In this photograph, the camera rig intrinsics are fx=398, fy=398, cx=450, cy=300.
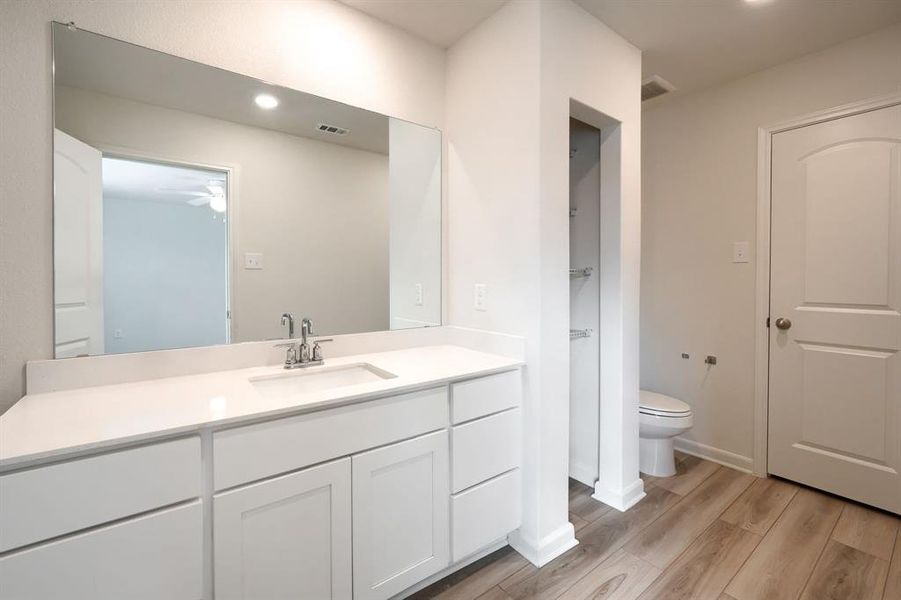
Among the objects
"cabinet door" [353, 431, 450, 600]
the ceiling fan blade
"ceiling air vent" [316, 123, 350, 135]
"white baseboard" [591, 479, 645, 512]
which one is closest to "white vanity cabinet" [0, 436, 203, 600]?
"cabinet door" [353, 431, 450, 600]

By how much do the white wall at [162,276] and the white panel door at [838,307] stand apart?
2999mm

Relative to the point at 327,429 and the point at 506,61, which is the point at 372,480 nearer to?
the point at 327,429

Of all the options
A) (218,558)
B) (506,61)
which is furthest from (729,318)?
(218,558)

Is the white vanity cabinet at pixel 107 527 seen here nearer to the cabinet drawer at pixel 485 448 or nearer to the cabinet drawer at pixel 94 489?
the cabinet drawer at pixel 94 489

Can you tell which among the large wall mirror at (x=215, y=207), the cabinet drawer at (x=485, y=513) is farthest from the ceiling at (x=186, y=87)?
the cabinet drawer at (x=485, y=513)

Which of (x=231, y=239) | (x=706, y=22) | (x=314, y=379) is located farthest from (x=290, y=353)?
(x=706, y=22)

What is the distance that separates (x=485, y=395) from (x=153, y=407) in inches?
43.7

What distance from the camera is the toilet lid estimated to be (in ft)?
7.85

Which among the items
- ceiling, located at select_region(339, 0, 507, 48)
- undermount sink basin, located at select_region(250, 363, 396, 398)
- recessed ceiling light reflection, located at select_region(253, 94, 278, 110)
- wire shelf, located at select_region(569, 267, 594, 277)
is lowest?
undermount sink basin, located at select_region(250, 363, 396, 398)

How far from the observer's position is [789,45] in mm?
2166

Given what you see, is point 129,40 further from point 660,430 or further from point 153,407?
point 660,430

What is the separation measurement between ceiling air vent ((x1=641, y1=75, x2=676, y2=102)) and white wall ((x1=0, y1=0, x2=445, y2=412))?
156 cm

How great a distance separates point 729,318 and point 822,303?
1.51 ft

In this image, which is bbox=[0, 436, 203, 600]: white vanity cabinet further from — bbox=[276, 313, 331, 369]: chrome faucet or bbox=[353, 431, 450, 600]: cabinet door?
bbox=[276, 313, 331, 369]: chrome faucet
